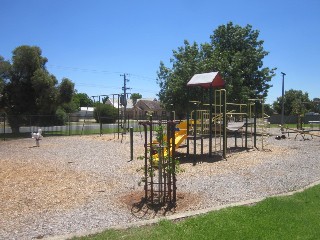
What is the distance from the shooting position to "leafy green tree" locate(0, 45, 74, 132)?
28047mm

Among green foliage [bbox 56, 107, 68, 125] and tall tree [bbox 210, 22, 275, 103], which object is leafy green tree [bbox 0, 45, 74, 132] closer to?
green foliage [bbox 56, 107, 68, 125]

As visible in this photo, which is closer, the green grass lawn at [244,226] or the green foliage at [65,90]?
the green grass lawn at [244,226]

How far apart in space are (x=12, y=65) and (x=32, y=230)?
25757 millimetres

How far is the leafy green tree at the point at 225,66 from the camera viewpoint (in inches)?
1033

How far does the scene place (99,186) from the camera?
8.66 metres

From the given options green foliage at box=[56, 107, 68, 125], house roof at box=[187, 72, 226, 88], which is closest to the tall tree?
house roof at box=[187, 72, 226, 88]

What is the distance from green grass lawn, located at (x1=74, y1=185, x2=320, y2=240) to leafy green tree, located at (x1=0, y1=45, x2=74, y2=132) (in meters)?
24.7

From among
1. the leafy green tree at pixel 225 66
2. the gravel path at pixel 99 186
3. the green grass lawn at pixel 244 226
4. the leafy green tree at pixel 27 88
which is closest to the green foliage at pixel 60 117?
the leafy green tree at pixel 27 88

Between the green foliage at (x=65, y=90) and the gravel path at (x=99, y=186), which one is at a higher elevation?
the green foliage at (x=65, y=90)

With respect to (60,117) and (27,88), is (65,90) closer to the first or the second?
(27,88)

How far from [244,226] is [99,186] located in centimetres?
440

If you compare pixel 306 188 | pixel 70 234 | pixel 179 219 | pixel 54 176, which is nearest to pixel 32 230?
pixel 70 234

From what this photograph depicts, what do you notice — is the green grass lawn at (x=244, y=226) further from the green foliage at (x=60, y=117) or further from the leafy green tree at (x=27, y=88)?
the green foliage at (x=60, y=117)

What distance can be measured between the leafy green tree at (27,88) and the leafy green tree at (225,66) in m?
8.79
